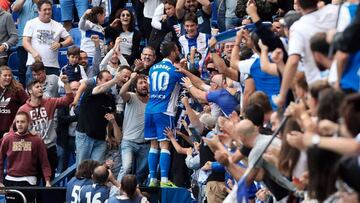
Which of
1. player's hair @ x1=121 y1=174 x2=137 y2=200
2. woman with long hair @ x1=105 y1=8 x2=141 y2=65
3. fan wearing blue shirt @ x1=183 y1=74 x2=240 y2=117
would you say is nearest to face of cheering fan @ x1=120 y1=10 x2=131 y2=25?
woman with long hair @ x1=105 y1=8 x2=141 y2=65

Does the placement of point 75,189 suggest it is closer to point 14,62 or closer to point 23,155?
point 23,155

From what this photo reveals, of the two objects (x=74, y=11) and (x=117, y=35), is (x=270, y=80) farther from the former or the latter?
(x=74, y=11)

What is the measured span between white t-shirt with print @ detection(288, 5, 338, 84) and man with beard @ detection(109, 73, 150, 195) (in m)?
6.81

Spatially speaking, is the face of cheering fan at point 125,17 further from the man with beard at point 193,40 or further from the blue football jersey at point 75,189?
the blue football jersey at point 75,189

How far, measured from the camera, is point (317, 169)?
899 cm

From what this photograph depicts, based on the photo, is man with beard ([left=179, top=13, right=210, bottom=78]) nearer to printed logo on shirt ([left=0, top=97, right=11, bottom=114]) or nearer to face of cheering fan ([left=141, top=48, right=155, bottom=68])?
face of cheering fan ([left=141, top=48, right=155, bottom=68])

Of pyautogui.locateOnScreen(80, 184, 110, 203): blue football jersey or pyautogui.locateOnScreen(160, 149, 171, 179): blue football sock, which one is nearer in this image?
pyautogui.locateOnScreen(80, 184, 110, 203): blue football jersey

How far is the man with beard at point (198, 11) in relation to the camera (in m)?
→ 19.0

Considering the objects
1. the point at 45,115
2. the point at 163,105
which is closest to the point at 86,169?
the point at 163,105

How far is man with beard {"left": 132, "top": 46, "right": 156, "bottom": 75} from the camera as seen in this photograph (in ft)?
59.6

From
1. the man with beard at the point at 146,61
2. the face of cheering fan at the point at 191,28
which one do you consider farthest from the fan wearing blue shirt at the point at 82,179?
the face of cheering fan at the point at 191,28

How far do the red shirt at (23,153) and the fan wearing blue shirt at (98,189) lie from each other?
163 centimetres

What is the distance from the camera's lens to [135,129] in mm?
17812

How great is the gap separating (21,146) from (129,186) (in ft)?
9.26
